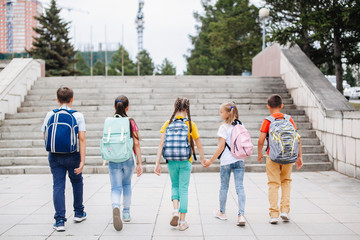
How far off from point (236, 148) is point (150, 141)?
4867mm

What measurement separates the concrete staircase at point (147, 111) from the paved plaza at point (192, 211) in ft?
2.89

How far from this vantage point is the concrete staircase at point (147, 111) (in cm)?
823

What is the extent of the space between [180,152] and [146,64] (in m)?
55.0

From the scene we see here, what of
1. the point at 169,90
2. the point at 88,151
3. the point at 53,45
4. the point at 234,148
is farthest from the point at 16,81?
the point at 53,45

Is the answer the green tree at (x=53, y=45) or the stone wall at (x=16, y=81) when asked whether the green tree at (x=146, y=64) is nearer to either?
the green tree at (x=53, y=45)

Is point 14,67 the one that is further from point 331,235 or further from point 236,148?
point 331,235

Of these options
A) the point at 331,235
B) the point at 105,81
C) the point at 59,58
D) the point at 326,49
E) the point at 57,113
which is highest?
the point at 59,58

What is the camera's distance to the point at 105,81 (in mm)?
12805

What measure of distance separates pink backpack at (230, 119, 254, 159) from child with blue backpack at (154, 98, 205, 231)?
1.35 feet

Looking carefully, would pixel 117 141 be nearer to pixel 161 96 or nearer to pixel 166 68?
pixel 161 96

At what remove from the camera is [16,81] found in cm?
1084

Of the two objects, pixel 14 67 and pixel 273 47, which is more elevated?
pixel 273 47

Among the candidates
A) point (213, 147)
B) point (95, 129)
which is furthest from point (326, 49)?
point (95, 129)

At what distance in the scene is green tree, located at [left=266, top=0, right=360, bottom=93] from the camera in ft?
29.7
